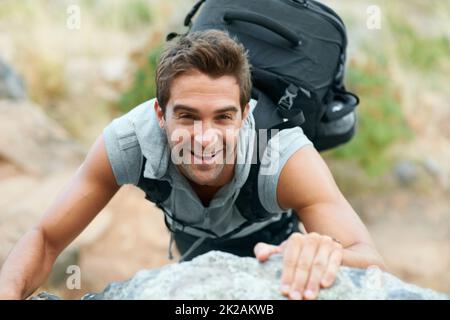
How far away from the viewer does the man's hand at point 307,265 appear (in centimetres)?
175

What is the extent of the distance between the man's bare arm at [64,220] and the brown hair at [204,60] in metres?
0.39

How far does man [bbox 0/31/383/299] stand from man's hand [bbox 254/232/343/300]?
1.08 ft

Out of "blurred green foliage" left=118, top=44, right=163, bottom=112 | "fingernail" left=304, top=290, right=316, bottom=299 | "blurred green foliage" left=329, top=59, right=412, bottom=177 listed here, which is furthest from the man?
"blurred green foliage" left=118, top=44, right=163, bottom=112

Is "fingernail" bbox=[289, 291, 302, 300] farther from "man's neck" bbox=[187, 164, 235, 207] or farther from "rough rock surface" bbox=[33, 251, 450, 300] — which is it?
"man's neck" bbox=[187, 164, 235, 207]

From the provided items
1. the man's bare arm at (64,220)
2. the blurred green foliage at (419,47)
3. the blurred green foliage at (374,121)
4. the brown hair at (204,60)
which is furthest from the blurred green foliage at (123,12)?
the brown hair at (204,60)

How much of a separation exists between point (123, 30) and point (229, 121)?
23.8 ft

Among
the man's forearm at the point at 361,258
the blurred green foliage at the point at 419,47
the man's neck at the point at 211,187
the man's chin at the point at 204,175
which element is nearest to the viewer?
the man's forearm at the point at 361,258

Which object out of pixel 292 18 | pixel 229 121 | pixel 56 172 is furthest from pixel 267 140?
pixel 56 172

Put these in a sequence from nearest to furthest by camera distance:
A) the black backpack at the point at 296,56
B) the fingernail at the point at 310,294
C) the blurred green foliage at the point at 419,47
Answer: the fingernail at the point at 310,294
the black backpack at the point at 296,56
the blurred green foliage at the point at 419,47

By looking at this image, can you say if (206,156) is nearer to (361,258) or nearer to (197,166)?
(197,166)

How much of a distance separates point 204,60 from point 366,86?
19.6 feet

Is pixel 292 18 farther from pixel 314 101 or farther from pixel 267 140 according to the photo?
pixel 267 140

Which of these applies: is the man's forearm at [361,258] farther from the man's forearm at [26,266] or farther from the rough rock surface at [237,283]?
the man's forearm at [26,266]

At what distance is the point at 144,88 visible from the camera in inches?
316
